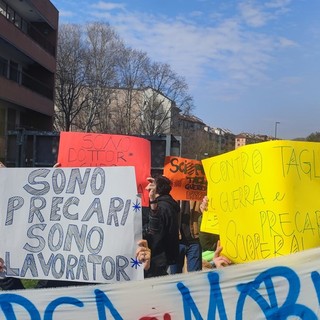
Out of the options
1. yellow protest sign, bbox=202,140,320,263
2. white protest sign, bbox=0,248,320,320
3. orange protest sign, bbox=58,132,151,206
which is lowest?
white protest sign, bbox=0,248,320,320

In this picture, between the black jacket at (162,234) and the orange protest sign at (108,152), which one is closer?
the black jacket at (162,234)

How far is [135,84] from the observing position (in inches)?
2579

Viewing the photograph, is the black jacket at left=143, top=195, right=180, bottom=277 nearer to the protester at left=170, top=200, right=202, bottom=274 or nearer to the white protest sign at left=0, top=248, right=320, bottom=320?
the white protest sign at left=0, top=248, right=320, bottom=320

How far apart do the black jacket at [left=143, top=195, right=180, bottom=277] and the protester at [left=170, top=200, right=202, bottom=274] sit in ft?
4.34

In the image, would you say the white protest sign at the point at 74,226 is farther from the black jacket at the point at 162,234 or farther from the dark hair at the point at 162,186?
the dark hair at the point at 162,186

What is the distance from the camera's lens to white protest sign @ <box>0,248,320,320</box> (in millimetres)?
2873

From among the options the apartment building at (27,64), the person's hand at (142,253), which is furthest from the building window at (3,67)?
the person's hand at (142,253)

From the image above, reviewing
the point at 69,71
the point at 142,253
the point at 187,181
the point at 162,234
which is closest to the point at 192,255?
the point at 187,181

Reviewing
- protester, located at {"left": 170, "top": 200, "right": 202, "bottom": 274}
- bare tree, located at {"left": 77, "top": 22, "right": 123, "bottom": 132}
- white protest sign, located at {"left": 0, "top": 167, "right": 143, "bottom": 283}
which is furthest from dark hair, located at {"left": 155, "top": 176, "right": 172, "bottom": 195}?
bare tree, located at {"left": 77, "top": 22, "right": 123, "bottom": 132}

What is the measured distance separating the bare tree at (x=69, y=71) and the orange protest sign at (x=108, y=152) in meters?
53.4

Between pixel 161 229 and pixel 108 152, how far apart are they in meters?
0.87

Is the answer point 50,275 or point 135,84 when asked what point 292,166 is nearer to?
point 50,275

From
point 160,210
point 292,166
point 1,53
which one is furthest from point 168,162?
point 1,53

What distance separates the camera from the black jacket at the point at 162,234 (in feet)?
13.8
